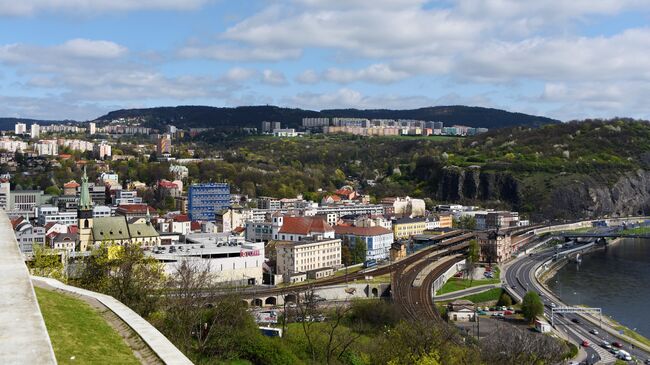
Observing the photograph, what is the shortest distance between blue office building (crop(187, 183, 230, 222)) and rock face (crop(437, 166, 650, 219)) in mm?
28190

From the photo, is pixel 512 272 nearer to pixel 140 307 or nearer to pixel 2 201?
pixel 140 307

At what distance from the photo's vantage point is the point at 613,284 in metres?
32.1

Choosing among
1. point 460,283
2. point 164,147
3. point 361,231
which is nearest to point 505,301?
point 460,283

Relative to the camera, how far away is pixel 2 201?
1767 inches

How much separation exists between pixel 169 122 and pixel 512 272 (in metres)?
111

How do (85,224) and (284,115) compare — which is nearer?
(85,224)

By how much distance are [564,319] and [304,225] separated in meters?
13.6

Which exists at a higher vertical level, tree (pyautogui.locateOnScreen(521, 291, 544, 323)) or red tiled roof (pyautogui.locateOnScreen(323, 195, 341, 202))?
red tiled roof (pyautogui.locateOnScreen(323, 195, 341, 202))

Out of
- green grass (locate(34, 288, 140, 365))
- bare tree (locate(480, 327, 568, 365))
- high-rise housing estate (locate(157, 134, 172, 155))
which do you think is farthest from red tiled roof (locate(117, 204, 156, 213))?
green grass (locate(34, 288, 140, 365))

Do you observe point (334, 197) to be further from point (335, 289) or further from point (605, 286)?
point (335, 289)

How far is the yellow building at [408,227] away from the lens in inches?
1683

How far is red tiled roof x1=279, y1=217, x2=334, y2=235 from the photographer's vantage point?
3326 cm

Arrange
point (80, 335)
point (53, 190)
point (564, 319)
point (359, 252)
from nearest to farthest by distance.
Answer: point (80, 335) < point (564, 319) < point (359, 252) < point (53, 190)

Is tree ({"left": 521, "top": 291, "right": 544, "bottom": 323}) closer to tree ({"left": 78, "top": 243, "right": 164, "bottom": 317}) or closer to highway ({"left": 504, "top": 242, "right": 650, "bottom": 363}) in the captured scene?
highway ({"left": 504, "top": 242, "right": 650, "bottom": 363})
